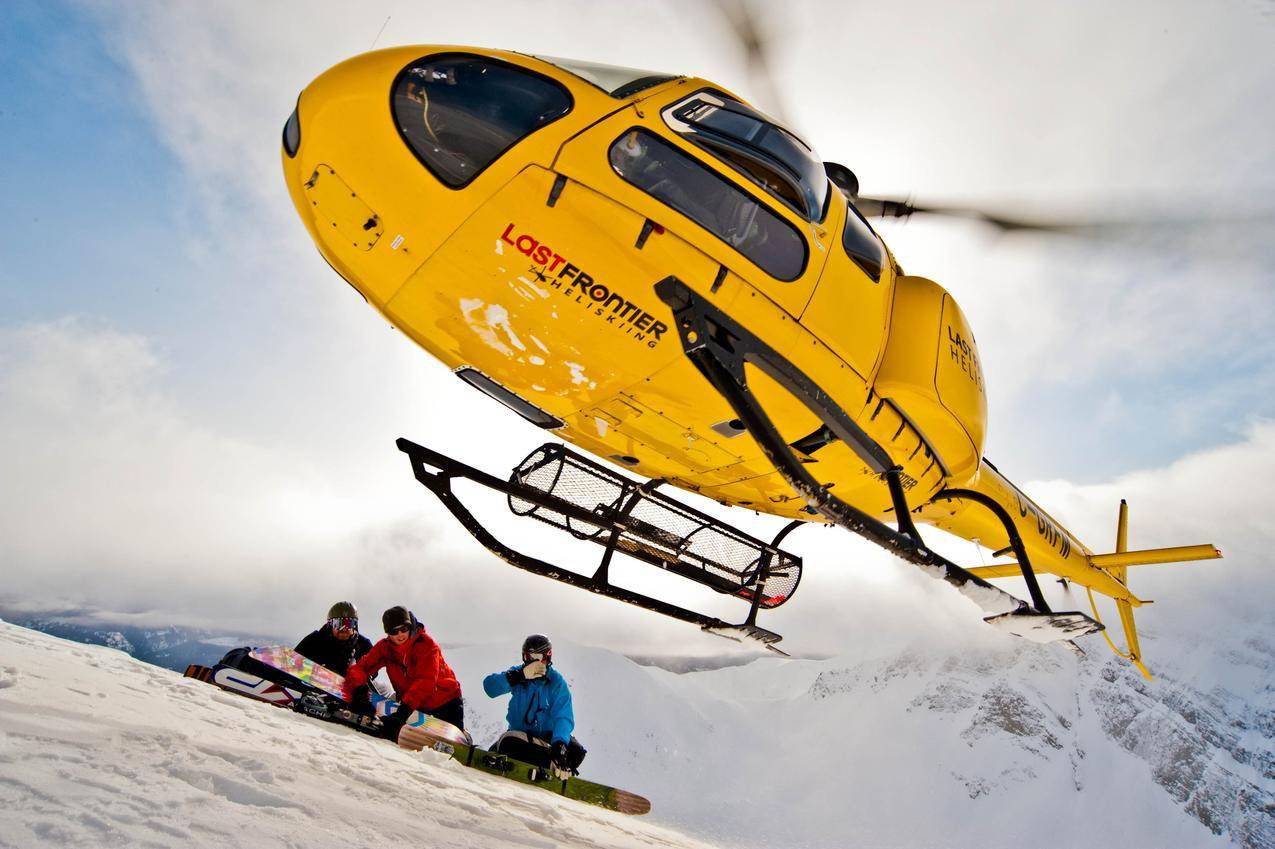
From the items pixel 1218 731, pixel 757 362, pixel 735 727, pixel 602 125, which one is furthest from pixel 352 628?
pixel 1218 731

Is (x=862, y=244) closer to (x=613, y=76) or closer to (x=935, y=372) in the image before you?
(x=935, y=372)

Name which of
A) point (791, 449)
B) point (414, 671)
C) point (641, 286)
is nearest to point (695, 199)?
point (641, 286)

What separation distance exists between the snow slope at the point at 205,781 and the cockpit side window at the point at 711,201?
290 centimetres

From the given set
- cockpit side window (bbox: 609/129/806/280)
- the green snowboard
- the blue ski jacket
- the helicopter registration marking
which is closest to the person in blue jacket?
the blue ski jacket

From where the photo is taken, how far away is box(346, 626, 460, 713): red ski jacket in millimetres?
5691

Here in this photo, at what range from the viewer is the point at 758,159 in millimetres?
3861

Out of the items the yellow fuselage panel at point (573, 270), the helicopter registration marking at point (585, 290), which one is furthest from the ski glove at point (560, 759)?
the helicopter registration marking at point (585, 290)

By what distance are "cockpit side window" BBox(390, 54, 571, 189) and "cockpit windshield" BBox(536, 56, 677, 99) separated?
336mm

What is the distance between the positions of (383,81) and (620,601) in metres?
4.04

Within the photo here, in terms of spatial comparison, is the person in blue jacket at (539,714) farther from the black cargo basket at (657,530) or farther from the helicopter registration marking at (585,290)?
the helicopter registration marking at (585,290)

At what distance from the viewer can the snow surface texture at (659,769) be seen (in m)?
2.00

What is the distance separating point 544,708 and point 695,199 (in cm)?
445

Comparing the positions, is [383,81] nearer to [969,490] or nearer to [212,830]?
[212,830]

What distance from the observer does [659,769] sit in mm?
175125
